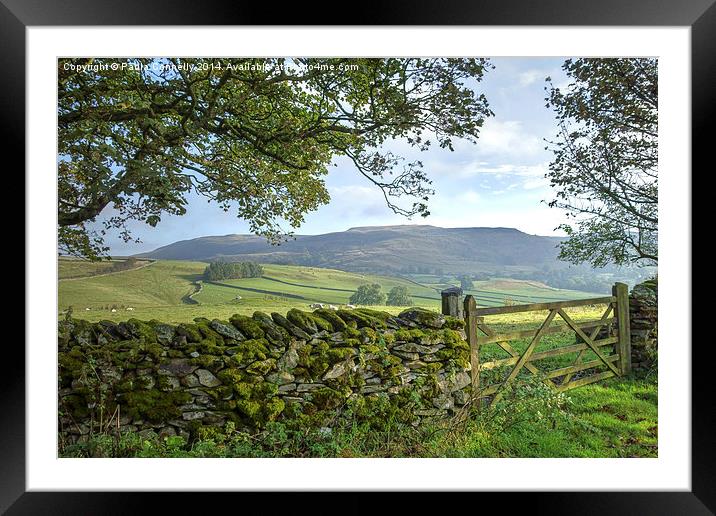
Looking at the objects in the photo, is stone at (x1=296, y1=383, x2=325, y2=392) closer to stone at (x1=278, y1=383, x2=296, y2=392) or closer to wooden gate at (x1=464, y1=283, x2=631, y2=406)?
stone at (x1=278, y1=383, x2=296, y2=392)

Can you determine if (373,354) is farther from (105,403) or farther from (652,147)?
(652,147)

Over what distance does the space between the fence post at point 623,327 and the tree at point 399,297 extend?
1.94m

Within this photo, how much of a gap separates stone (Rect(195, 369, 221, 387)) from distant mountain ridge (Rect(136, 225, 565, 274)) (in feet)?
3.12

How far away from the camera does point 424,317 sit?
311 cm

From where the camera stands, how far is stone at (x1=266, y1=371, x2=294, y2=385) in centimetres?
283

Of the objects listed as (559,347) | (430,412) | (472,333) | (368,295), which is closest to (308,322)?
(368,295)

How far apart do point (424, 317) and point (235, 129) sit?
7.58ft

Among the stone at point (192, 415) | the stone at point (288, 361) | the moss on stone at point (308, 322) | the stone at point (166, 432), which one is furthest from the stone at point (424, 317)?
the stone at point (166, 432)

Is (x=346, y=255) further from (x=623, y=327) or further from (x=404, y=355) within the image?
(x=623, y=327)

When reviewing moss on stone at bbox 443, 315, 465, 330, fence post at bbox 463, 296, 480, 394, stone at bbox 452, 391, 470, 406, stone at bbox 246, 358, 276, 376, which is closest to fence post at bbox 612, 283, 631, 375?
fence post at bbox 463, 296, 480, 394

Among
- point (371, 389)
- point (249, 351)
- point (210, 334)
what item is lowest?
point (371, 389)

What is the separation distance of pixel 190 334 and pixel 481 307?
7.91 ft

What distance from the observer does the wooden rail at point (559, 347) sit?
10.3ft
